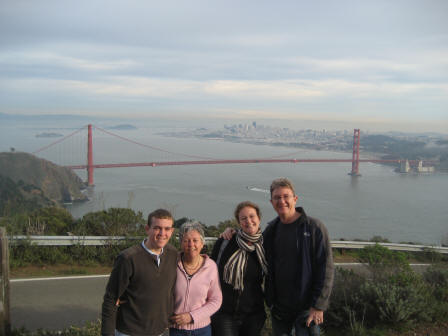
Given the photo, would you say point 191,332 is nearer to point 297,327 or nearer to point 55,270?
point 297,327

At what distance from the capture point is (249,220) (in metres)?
1.63

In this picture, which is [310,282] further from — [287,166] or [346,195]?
Answer: [287,166]

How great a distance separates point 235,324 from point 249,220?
450 mm

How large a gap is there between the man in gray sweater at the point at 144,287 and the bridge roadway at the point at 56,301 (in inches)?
49.8

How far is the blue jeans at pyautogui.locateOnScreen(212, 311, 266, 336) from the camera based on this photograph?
5.42 ft

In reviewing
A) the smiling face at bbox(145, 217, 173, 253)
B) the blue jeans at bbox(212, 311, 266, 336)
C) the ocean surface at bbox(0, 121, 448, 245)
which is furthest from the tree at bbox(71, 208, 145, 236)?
the ocean surface at bbox(0, 121, 448, 245)

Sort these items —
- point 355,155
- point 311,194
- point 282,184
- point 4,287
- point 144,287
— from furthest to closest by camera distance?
1. point 355,155
2. point 311,194
3. point 4,287
4. point 282,184
5. point 144,287

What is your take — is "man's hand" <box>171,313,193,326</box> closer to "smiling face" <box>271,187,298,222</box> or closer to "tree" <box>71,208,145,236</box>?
"smiling face" <box>271,187,298,222</box>

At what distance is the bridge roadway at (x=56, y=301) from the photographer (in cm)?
260

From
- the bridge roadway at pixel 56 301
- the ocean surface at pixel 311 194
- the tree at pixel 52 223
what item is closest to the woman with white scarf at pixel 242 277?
the bridge roadway at pixel 56 301

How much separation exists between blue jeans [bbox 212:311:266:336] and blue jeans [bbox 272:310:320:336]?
0.29 feet

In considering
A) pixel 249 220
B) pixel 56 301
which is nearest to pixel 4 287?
pixel 56 301

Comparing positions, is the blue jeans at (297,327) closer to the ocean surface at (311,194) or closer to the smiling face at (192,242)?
the smiling face at (192,242)

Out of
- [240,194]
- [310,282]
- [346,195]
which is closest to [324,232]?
[310,282]
